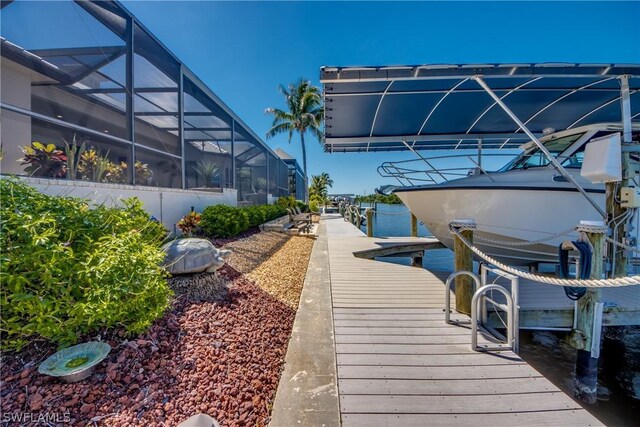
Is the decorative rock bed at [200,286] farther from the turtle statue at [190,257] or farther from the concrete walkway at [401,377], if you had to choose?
the concrete walkway at [401,377]

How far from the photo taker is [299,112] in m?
22.5

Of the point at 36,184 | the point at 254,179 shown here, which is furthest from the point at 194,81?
the point at 254,179

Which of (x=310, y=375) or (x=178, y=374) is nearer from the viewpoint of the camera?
(x=178, y=374)

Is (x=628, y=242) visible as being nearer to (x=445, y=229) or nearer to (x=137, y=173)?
(x=445, y=229)

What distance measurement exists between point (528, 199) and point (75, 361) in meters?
5.84

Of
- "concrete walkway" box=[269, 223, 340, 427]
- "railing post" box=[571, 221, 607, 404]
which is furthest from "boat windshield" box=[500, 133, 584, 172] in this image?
"concrete walkway" box=[269, 223, 340, 427]

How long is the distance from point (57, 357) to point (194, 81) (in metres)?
7.85

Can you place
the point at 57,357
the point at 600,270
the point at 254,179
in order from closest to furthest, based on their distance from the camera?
the point at 57,357
the point at 600,270
the point at 254,179

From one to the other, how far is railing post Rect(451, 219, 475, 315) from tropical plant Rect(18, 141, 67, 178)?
5600mm

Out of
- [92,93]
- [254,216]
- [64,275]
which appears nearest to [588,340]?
[64,275]

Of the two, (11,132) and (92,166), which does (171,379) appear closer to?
(92,166)

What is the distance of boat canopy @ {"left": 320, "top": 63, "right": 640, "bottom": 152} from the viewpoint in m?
3.76

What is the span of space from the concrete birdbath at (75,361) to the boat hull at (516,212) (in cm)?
441

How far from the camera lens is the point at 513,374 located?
201cm
